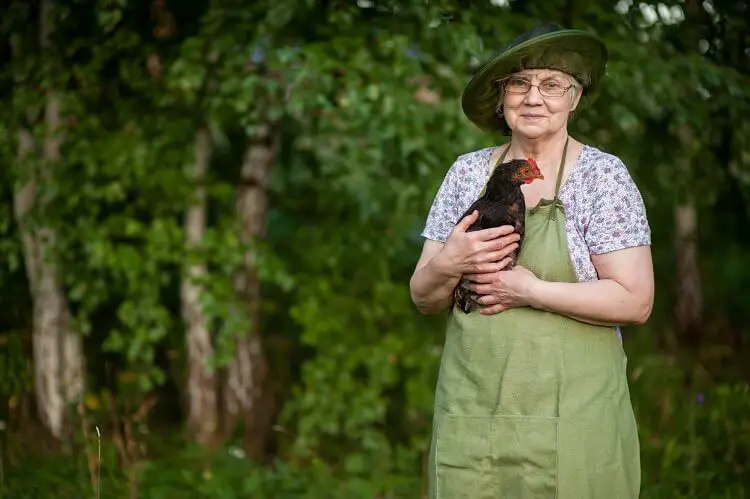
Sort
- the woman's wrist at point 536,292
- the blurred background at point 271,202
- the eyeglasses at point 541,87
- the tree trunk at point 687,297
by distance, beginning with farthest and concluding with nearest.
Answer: the tree trunk at point 687,297
the blurred background at point 271,202
the eyeglasses at point 541,87
the woman's wrist at point 536,292

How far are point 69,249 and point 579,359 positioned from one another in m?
3.23

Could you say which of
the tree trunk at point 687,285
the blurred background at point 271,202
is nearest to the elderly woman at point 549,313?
the blurred background at point 271,202

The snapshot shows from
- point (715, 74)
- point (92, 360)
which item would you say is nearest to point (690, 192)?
point (715, 74)

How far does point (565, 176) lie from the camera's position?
93.1 inches

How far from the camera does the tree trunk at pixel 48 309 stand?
476 centimetres

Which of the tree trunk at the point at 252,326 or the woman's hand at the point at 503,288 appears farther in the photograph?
the tree trunk at the point at 252,326

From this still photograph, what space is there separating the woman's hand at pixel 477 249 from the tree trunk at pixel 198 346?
113 inches

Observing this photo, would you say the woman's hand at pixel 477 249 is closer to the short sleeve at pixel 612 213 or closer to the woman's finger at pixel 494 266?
the woman's finger at pixel 494 266

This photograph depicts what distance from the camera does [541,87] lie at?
94.0 inches

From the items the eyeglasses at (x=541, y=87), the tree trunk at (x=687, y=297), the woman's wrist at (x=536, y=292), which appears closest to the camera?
the woman's wrist at (x=536, y=292)

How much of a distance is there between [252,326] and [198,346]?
1.27 ft

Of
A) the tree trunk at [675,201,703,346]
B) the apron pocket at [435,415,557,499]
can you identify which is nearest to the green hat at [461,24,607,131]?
the apron pocket at [435,415,557,499]

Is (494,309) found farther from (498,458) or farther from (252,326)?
(252,326)

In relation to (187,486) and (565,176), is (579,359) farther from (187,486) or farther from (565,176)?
(187,486)
